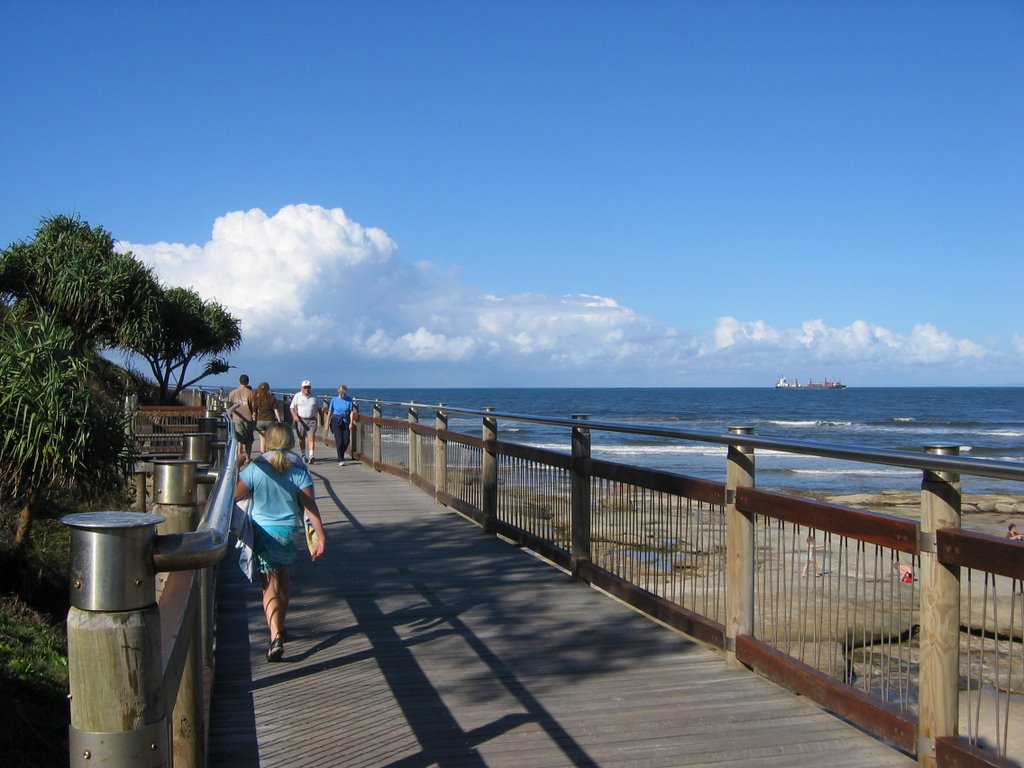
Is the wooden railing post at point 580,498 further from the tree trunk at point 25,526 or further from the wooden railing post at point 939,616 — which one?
the tree trunk at point 25,526

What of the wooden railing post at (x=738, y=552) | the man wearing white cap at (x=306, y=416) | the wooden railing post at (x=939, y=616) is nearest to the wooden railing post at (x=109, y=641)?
the wooden railing post at (x=939, y=616)

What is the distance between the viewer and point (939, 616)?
12.6 feet

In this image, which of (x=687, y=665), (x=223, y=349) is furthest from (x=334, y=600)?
(x=223, y=349)

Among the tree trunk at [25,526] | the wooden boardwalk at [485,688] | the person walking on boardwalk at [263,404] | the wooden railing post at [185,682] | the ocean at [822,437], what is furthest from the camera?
the ocean at [822,437]

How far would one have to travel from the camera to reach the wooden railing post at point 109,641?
1.58m

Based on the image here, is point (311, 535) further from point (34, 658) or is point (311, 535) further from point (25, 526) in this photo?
point (25, 526)

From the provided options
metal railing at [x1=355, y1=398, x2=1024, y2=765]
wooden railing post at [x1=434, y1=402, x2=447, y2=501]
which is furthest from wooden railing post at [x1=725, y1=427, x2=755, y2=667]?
wooden railing post at [x1=434, y1=402, x2=447, y2=501]

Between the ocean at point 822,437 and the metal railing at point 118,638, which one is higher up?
the metal railing at point 118,638

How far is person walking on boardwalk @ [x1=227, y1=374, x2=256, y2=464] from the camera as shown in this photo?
13.9 m

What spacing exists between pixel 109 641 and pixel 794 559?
386 centimetres

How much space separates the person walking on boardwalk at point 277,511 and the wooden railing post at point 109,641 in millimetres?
4172

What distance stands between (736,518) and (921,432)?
2470 inches

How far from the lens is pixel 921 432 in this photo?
6291 cm

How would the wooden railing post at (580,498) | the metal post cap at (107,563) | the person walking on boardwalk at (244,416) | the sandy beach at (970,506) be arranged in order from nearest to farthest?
the metal post cap at (107,563), the wooden railing post at (580,498), the person walking on boardwalk at (244,416), the sandy beach at (970,506)
